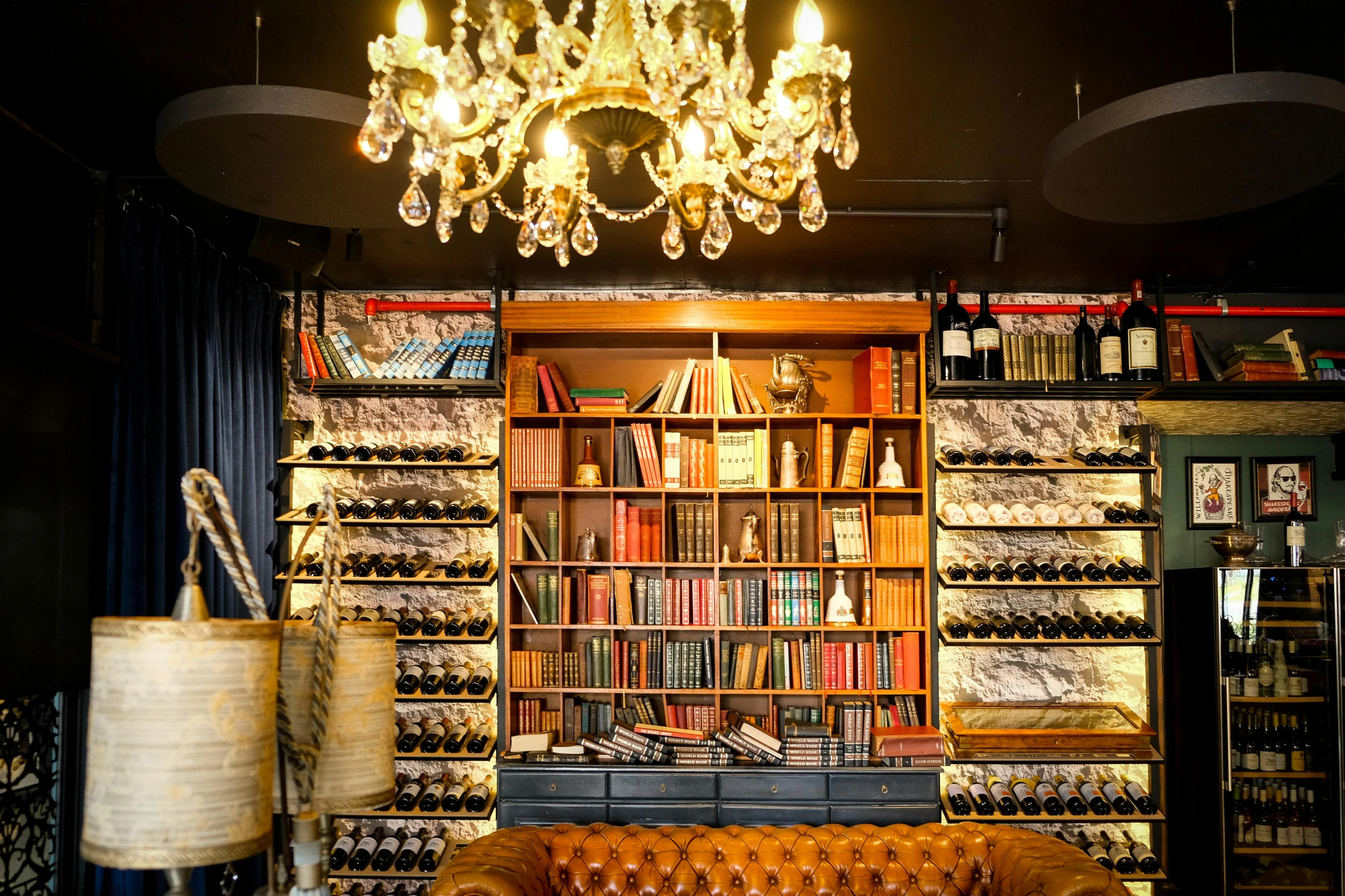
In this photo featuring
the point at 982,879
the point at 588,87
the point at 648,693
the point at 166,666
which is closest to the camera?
the point at 166,666

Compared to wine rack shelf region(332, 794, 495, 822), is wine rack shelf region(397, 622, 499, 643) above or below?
above

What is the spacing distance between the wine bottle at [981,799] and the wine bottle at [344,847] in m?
2.98

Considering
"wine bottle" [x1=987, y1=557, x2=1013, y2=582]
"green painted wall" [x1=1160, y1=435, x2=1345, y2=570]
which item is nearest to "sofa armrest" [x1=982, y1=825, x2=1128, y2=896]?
"wine bottle" [x1=987, y1=557, x2=1013, y2=582]

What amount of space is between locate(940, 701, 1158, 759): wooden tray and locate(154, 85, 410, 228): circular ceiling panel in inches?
141

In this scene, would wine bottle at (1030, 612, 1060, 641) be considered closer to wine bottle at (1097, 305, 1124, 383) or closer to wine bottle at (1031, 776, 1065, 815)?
wine bottle at (1031, 776, 1065, 815)

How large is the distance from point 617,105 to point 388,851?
4.03 meters

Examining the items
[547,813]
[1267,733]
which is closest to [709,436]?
[547,813]

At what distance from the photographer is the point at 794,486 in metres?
4.97

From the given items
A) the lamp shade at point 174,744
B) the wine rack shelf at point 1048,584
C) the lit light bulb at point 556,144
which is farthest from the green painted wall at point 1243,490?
the lamp shade at point 174,744

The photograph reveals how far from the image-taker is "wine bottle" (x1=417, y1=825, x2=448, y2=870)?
462 centimetres

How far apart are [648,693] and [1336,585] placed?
130 inches

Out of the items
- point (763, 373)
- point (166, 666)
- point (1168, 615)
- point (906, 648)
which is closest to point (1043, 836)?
point (906, 648)

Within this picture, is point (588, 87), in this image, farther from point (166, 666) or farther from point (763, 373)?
point (763, 373)

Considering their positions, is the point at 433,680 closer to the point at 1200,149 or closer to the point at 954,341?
the point at 954,341
